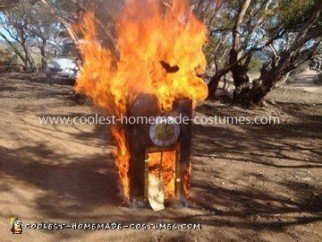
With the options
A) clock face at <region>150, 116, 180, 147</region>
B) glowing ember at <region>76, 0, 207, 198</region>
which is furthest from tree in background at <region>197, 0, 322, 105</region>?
clock face at <region>150, 116, 180, 147</region>

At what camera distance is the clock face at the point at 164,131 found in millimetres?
6230

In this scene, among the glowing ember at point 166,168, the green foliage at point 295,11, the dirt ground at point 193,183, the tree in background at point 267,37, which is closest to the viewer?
the dirt ground at point 193,183

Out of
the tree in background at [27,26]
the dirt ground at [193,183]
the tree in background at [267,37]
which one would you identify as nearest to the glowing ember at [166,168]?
the dirt ground at [193,183]

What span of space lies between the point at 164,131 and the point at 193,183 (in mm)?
2354

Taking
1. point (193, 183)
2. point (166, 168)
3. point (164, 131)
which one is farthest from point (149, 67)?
point (193, 183)

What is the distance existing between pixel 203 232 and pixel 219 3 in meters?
14.2

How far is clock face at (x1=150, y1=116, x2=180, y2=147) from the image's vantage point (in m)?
6.23

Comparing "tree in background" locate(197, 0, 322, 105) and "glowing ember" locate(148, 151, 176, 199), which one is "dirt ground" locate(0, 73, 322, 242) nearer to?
"glowing ember" locate(148, 151, 176, 199)

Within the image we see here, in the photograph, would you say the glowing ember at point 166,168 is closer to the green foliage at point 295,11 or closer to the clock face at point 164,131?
the clock face at point 164,131

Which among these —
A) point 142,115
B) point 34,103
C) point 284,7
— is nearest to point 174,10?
point 142,115

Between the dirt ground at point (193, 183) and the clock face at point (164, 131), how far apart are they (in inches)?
51.9

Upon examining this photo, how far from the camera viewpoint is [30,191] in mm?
7141

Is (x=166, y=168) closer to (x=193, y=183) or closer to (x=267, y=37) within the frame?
(x=193, y=183)

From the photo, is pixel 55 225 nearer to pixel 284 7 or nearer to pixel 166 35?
pixel 166 35
